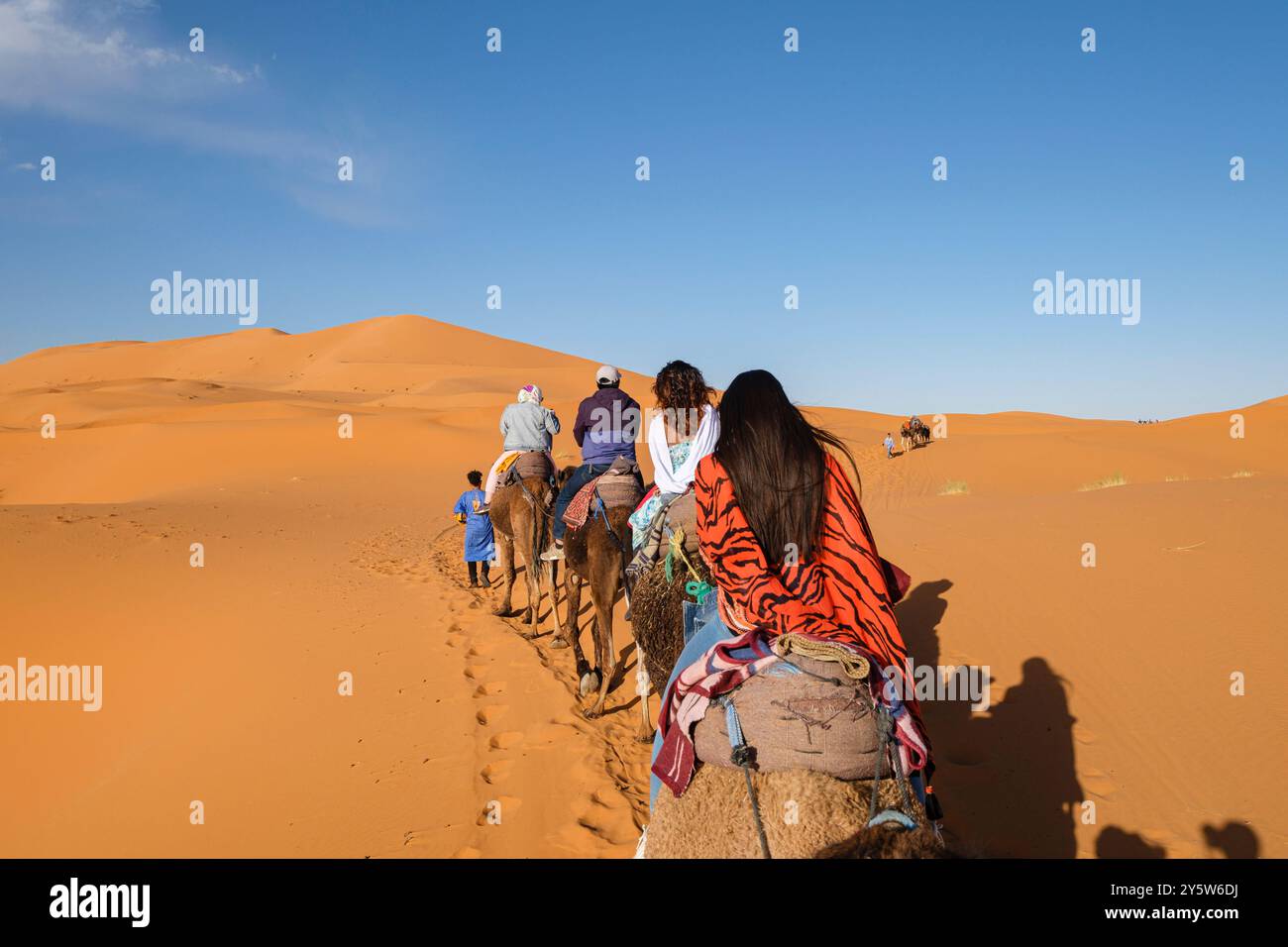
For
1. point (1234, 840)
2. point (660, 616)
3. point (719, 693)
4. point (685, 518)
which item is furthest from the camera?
point (660, 616)

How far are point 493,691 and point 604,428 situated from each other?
8.77ft

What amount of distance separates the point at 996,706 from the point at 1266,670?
2032 mm

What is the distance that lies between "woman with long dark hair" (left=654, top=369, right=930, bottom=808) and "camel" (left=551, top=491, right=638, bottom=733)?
12.5 feet

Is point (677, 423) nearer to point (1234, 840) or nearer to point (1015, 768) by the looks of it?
point (1015, 768)

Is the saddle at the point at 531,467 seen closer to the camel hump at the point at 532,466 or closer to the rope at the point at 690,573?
the camel hump at the point at 532,466

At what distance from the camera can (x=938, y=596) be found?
810 cm

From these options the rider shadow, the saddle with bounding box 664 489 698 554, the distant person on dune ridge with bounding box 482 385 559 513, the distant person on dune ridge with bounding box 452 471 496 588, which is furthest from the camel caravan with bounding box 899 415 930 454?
the saddle with bounding box 664 489 698 554

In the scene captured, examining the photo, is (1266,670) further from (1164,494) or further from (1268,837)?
(1164,494)

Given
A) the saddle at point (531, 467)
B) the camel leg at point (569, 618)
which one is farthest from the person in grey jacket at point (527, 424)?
the camel leg at point (569, 618)

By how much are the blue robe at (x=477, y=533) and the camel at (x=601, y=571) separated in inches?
163

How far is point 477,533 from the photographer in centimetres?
1099

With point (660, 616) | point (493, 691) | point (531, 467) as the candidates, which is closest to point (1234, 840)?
point (660, 616)

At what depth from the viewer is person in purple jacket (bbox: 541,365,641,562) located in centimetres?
664
